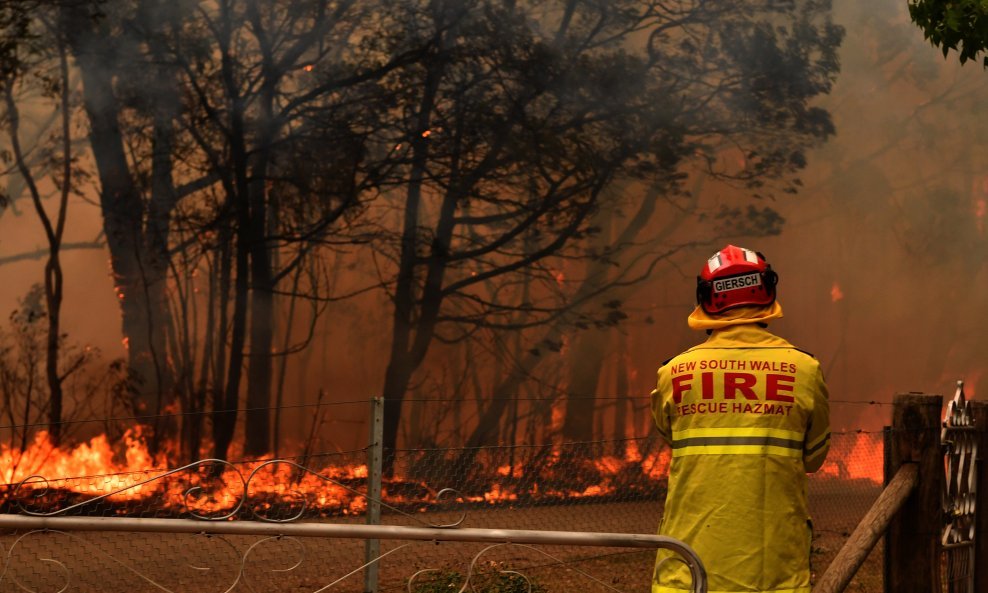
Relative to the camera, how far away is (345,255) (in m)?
9.61

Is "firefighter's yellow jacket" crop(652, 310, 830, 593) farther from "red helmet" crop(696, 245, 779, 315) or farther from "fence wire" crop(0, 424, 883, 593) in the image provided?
"fence wire" crop(0, 424, 883, 593)

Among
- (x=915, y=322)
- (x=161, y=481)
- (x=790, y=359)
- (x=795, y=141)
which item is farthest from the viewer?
(x=915, y=322)

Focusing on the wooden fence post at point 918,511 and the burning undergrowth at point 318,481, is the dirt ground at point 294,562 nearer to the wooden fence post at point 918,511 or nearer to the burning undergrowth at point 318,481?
the burning undergrowth at point 318,481

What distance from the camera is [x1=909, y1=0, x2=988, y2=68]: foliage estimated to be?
6.23 meters

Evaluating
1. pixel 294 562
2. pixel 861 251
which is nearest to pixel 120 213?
pixel 294 562

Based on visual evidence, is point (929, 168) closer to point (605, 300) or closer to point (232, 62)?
point (605, 300)

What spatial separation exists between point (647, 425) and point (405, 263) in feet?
10.1

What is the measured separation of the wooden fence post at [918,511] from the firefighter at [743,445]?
143cm

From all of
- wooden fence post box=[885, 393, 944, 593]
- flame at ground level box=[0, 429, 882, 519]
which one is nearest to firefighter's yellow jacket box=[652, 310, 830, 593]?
wooden fence post box=[885, 393, 944, 593]

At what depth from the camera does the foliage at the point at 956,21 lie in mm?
6227

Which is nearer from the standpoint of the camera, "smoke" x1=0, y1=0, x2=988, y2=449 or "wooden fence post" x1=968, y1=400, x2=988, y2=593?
"wooden fence post" x1=968, y1=400, x2=988, y2=593

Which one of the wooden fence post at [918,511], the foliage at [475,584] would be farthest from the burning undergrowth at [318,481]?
the wooden fence post at [918,511]

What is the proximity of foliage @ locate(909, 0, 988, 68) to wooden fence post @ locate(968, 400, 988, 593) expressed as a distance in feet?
7.42

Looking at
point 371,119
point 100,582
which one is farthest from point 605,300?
point 100,582
